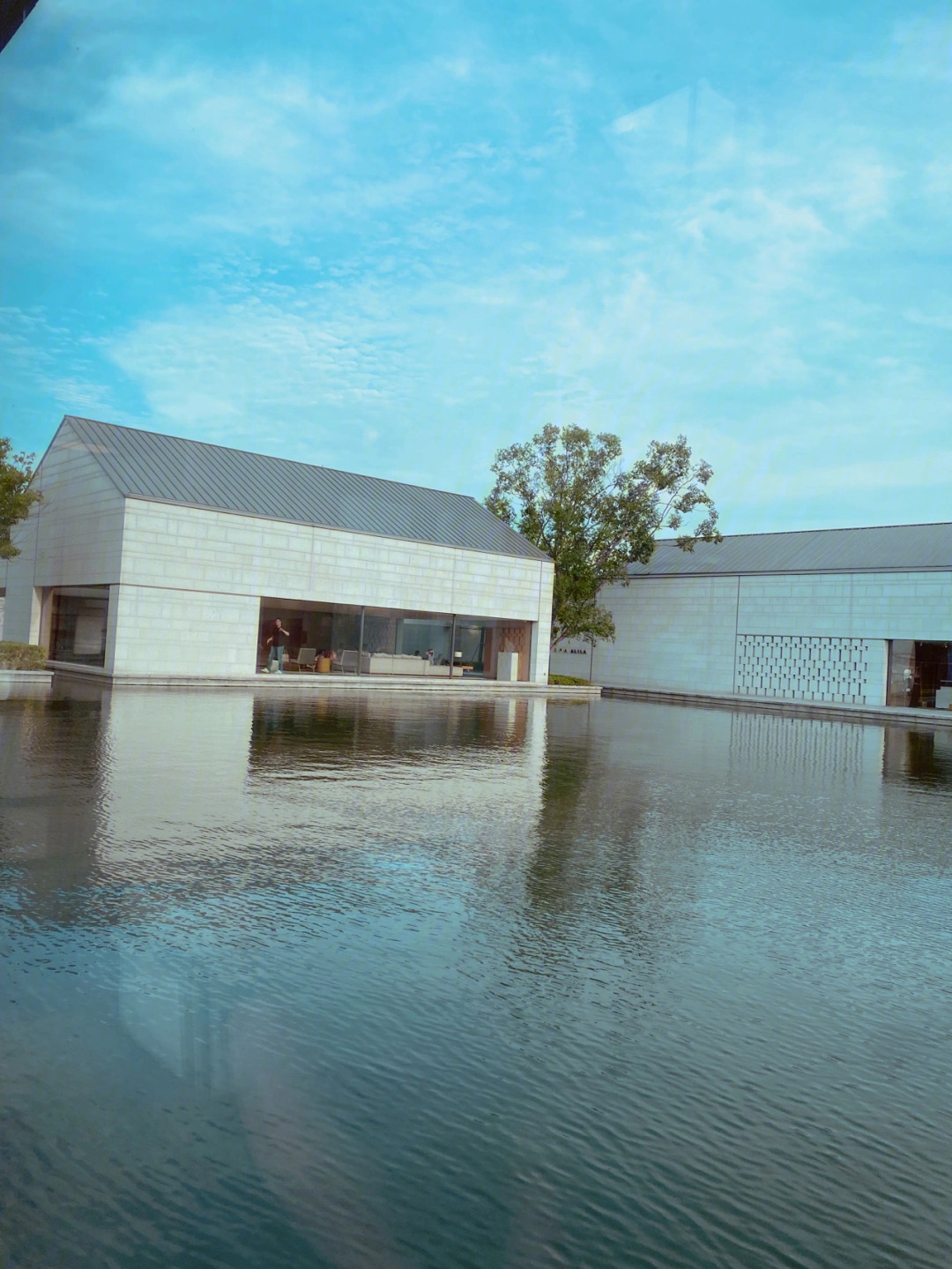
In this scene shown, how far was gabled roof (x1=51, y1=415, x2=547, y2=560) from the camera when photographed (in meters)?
24.5

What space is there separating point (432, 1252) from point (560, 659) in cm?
3881

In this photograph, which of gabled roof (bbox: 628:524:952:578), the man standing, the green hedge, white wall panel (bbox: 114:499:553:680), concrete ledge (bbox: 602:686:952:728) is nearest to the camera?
the green hedge

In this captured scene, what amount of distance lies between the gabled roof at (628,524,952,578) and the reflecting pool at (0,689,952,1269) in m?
25.5

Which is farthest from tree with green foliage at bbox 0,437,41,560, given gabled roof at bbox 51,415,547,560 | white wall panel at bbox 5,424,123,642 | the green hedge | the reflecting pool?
the reflecting pool

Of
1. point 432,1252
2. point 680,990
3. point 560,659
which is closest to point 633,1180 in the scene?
point 432,1252

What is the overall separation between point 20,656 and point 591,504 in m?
19.7

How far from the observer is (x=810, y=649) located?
32.8 meters

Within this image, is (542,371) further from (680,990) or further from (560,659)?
(680,990)

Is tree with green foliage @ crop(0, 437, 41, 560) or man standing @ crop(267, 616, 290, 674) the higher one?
tree with green foliage @ crop(0, 437, 41, 560)

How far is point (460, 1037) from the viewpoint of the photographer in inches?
131

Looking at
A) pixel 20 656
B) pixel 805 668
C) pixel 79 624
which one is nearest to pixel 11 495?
pixel 79 624

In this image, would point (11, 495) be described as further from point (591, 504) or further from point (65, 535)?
point (591, 504)

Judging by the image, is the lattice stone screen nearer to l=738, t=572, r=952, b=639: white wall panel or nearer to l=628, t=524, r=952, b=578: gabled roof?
l=738, t=572, r=952, b=639: white wall panel

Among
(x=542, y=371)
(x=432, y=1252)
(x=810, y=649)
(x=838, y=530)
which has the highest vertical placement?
(x=542, y=371)
